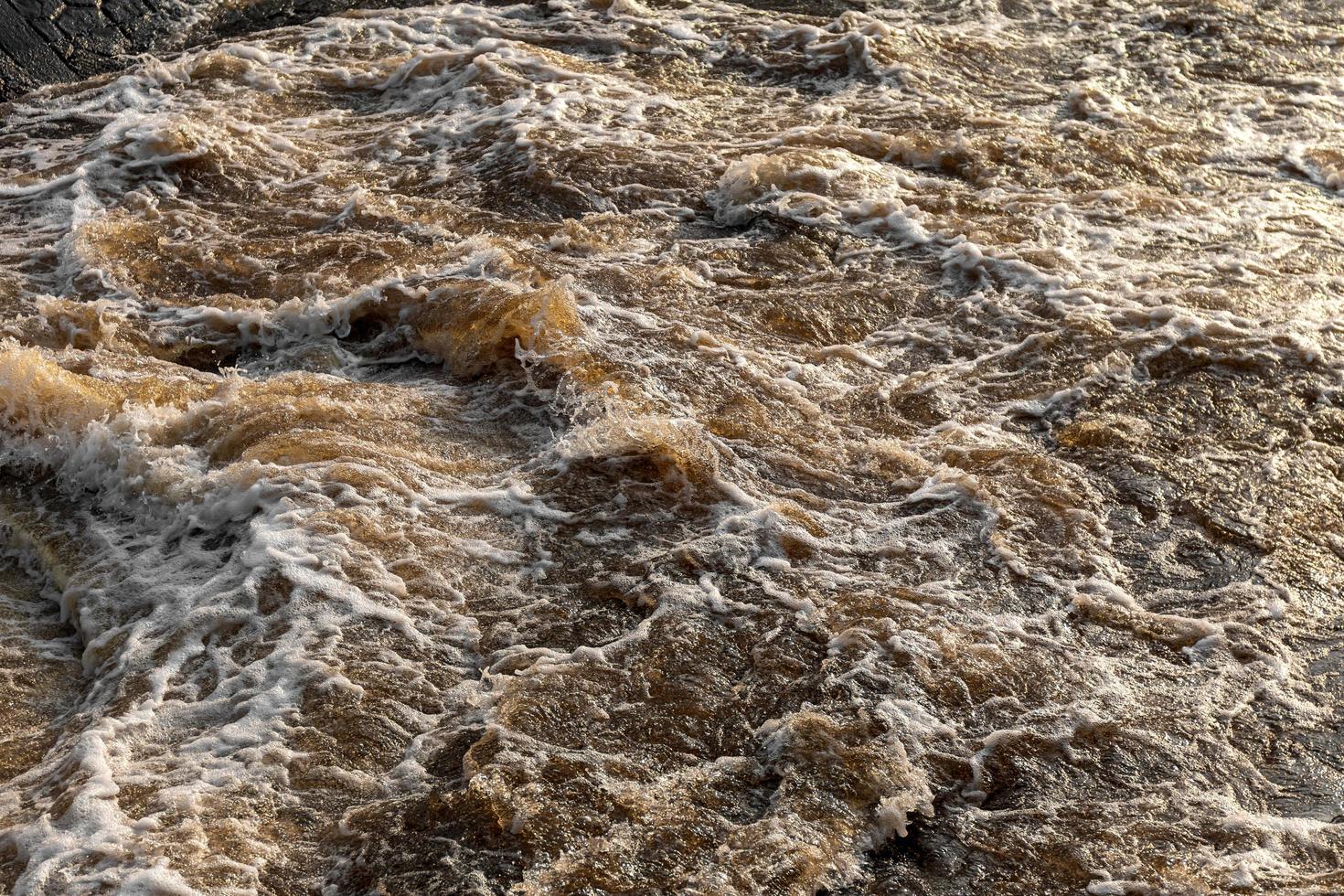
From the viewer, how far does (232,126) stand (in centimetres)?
831

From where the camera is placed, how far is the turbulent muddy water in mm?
4000

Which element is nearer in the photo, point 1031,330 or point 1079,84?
point 1031,330

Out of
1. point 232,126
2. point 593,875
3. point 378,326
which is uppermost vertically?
point 232,126

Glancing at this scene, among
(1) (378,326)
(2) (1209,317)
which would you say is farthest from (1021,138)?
(1) (378,326)

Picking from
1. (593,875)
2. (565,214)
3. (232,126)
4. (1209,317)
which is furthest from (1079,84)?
(593,875)

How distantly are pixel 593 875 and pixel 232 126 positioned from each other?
20.5 feet

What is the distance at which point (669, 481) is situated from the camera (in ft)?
17.9

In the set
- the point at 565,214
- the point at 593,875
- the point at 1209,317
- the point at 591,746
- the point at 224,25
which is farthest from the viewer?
the point at 224,25

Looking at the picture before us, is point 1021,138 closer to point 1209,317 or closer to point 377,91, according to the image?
point 1209,317

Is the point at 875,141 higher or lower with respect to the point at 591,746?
higher

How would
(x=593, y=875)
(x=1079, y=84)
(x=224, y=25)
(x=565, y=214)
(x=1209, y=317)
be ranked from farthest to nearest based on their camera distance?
(x=224, y=25), (x=1079, y=84), (x=565, y=214), (x=1209, y=317), (x=593, y=875)

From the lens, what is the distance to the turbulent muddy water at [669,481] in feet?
13.1

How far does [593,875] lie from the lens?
379 cm

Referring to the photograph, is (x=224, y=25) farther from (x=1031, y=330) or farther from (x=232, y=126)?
(x=1031, y=330)
